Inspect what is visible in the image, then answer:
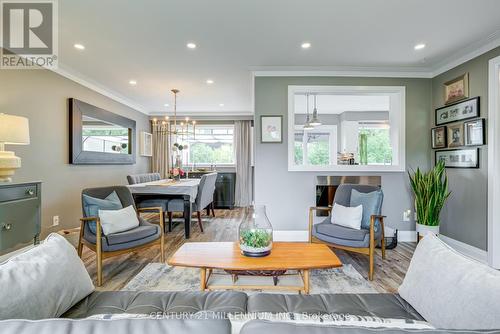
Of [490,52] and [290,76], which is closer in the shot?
[490,52]

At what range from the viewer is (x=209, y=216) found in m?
5.43

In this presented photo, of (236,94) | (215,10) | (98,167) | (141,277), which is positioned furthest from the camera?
(236,94)

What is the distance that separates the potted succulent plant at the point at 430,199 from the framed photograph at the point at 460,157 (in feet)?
0.51

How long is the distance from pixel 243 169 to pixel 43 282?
5665 mm

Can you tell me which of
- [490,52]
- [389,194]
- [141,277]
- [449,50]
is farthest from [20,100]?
[490,52]

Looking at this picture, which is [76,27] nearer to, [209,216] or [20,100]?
[20,100]

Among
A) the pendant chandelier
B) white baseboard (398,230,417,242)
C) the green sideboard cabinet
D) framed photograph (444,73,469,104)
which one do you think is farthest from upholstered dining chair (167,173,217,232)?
framed photograph (444,73,469,104)

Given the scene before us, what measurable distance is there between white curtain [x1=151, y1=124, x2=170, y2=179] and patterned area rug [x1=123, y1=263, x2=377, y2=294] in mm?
4276

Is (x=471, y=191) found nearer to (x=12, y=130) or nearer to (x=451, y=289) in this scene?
(x=451, y=289)

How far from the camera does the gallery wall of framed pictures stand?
2.98 metres

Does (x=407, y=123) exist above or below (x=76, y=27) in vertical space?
below

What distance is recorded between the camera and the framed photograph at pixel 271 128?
12.2 ft

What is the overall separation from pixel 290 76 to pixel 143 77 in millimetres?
2396

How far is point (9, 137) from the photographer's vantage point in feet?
8.07
